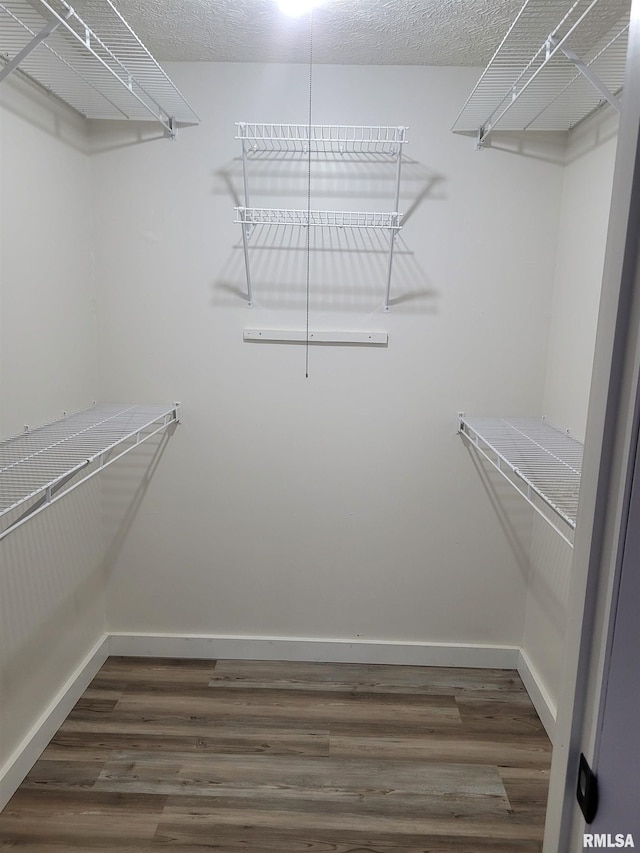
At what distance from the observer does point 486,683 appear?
2320 millimetres

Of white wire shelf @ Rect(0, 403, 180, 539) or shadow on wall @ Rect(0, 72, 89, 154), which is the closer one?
white wire shelf @ Rect(0, 403, 180, 539)

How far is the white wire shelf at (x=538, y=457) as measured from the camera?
1424mm

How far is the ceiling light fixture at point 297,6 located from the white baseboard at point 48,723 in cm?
238

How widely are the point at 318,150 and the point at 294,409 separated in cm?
99

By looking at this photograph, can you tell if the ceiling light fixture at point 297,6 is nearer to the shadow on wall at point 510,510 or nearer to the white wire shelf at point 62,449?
the white wire shelf at point 62,449

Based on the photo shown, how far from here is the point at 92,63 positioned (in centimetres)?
169

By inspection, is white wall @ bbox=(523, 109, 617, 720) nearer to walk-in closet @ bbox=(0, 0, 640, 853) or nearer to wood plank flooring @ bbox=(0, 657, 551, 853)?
walk-in closet @ bbox=(0, 0, 640, 853)

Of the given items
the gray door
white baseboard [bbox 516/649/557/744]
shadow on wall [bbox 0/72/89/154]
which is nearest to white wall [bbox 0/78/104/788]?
shadow on wall [bbox 0/72/89/154]

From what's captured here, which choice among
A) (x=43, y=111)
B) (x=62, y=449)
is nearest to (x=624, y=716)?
(x=62, y=449)

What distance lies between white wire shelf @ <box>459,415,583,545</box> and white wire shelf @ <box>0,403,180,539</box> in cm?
116

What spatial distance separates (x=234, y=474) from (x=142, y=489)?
0.39 meters

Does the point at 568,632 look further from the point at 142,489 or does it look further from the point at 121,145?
the point at 121,145

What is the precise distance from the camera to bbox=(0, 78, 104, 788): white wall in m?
1.67

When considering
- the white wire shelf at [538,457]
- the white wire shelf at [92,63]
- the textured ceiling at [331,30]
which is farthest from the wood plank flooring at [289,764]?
the textured ceiling at [331,30]
